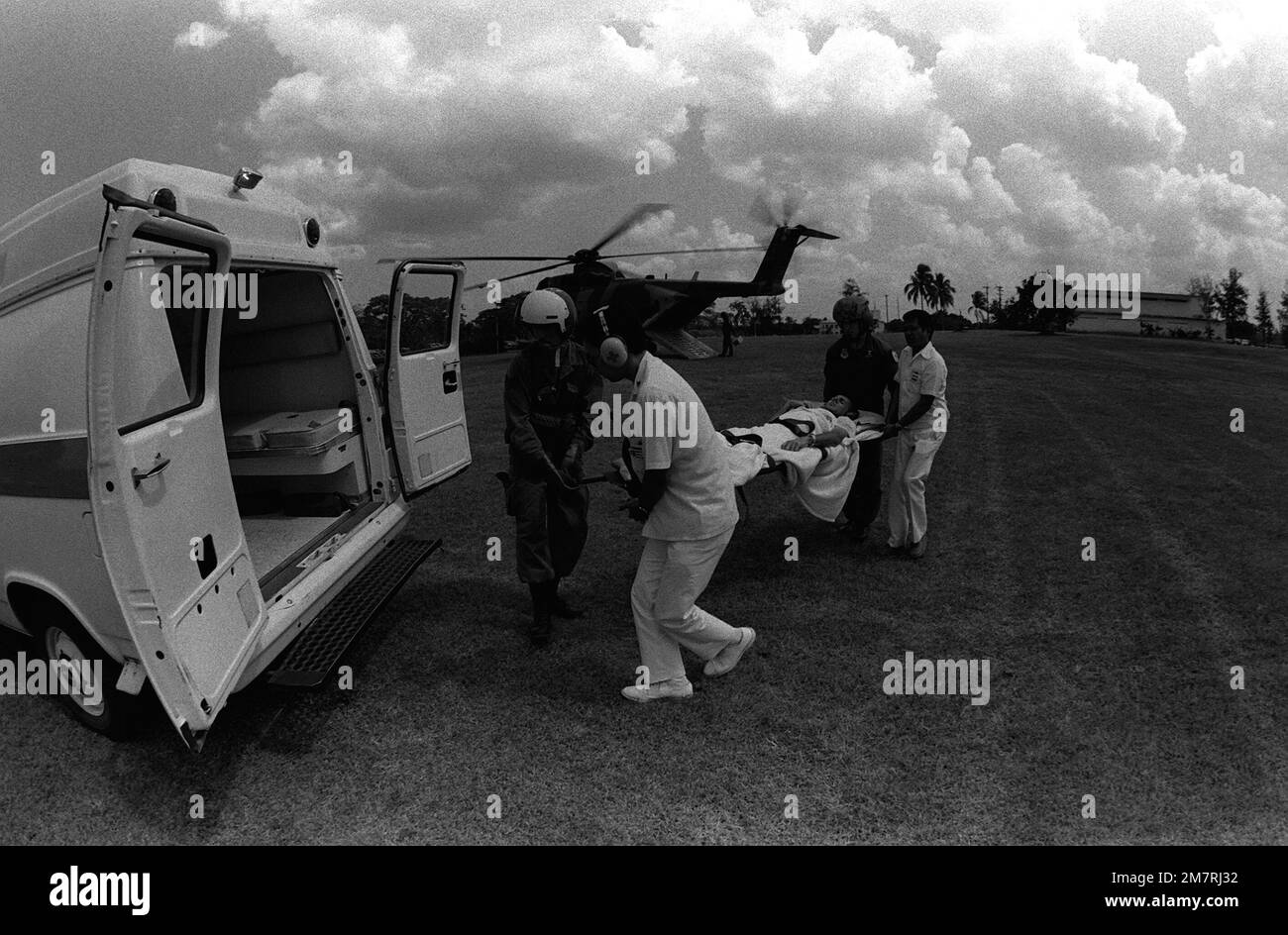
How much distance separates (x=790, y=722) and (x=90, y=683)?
3.48m

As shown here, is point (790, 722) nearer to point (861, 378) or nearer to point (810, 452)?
point (810, 452)

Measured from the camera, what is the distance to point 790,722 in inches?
159

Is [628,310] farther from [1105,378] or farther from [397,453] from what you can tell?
[1105,378]

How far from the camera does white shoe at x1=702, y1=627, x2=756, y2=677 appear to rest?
4.43m

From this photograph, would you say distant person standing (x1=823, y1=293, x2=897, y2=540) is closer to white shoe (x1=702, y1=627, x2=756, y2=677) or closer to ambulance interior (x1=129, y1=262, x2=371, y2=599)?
white shoe (x1=702, y1=627, x2=756, y2=677)

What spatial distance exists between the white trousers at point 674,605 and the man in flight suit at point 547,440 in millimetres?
920

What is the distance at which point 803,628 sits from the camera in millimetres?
5145

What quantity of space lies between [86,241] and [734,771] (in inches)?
151


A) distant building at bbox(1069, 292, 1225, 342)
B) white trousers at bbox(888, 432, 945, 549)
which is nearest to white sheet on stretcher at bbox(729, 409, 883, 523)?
white trousers at bbox(888, 432, 945, 549)

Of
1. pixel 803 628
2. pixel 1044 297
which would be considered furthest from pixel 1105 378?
pixel 803 628

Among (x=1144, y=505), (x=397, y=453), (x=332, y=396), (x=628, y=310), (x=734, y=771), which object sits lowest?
(x=734, y=771)

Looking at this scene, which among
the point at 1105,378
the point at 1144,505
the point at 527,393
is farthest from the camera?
the point at 1105,378

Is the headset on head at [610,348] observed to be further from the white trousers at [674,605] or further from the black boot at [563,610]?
the black boot at [563,610]

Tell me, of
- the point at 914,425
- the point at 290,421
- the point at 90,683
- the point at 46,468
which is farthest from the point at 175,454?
the point at 914,425
